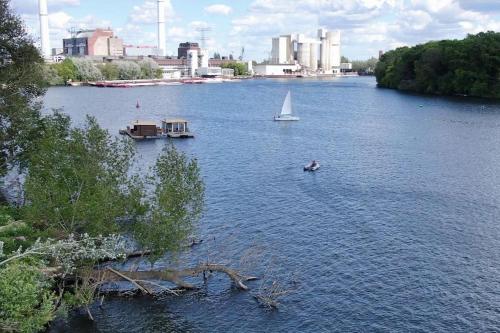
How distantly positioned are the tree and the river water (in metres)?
20.2

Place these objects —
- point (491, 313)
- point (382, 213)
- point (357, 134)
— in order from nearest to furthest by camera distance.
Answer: point (491, 313)
point (382, 213)
point (357, 134)

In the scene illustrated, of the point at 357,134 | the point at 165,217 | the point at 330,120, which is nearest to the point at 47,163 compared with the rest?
the point at 165,217

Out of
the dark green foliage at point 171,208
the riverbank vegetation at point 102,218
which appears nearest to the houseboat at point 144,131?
the riverbank vegetation at point 102,218

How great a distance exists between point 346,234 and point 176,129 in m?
67.4

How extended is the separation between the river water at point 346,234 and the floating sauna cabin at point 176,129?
8.99ft

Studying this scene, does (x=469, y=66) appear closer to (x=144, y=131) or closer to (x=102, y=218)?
(x=144, y=131)

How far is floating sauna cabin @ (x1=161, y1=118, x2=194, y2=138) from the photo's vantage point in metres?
113

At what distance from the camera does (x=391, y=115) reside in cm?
14538

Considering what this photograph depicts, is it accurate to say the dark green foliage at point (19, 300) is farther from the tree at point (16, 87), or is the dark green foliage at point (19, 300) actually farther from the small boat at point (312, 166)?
the small boat at point (312, 166)

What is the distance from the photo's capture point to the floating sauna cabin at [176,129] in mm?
113125

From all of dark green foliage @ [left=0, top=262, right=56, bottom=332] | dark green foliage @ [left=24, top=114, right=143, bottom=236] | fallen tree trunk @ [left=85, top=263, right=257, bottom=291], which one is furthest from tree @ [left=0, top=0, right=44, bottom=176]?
dark green foliage @ [left=0, top=262, right=56, bottom=332]

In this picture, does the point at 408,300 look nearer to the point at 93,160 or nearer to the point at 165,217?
the point at 165,217

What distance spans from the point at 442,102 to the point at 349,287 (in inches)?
5489

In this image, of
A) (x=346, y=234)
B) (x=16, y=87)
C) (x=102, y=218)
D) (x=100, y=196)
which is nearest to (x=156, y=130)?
(x=16, y=87)
